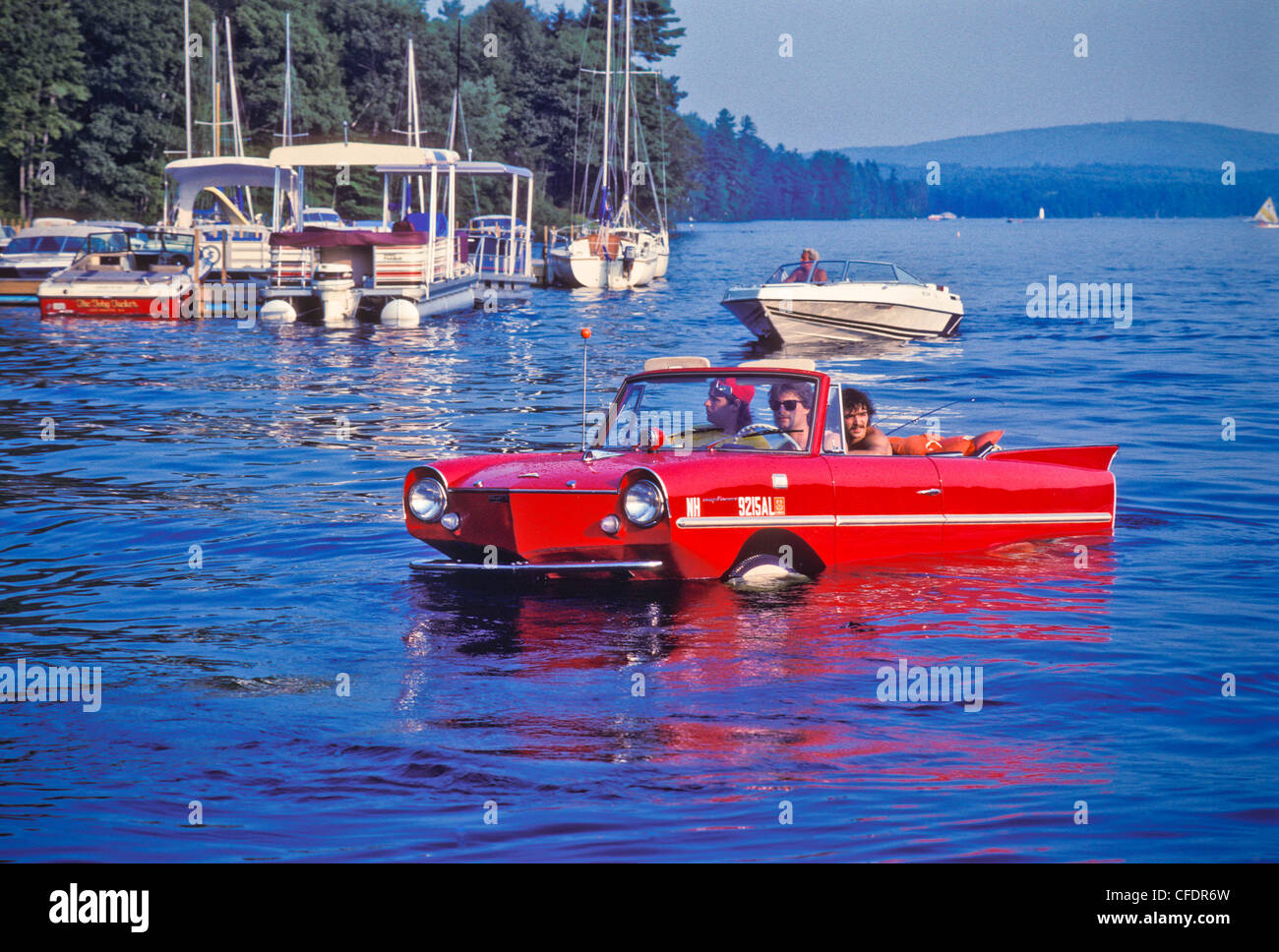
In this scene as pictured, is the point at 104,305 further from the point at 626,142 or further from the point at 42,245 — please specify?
the point at 626,142

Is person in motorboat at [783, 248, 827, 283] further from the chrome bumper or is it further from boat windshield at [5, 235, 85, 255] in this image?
the chrome bumper

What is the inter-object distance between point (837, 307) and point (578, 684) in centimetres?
2443

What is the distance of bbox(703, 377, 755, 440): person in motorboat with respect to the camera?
9.57 metres

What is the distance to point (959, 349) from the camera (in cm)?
3059

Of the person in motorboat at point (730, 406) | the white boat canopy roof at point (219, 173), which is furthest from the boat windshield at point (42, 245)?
the person in motorboat at point (730, 406)

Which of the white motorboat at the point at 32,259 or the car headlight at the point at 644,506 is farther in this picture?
the white motorboat at the point at 32,259

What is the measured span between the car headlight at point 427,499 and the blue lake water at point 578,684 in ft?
1.95

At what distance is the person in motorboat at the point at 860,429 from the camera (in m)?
9.84

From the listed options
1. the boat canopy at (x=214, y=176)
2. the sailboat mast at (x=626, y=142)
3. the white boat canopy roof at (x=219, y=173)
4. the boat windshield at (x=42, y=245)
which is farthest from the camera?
Answer: the sailboat mast at (x=626, y=142)

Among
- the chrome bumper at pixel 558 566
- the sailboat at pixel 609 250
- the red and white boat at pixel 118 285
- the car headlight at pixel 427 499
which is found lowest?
the chrome bumper at pixel 558 566

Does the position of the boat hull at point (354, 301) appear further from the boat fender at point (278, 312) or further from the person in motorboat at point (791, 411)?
the person in motorboat at point (791, 411)

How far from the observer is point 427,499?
904cm
